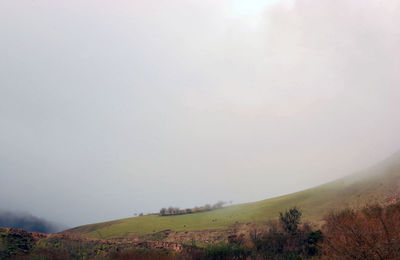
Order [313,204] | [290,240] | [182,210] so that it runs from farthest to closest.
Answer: [182,210], [313,204], [290,240]

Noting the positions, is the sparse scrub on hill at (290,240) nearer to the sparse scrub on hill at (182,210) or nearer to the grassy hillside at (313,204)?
the grassy hillside at (313,204)

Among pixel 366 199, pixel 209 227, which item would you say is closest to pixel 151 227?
pixel 209 227

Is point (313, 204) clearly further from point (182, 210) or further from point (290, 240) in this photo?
point (182, 210)

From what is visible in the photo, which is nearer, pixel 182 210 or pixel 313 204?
pixel 313 204

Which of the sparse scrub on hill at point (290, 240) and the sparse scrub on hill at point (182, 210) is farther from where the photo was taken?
the sparse scrub on hill at point (182, 210)

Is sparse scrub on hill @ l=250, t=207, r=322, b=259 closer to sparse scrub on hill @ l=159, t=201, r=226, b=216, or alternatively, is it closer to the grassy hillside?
the grassy hillside

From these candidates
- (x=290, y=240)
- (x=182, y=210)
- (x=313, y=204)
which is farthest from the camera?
(x=182, y=210)

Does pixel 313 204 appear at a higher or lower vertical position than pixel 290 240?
higher

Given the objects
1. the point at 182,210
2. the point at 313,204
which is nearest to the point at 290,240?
the point at 313,204

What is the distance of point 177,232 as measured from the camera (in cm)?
9338

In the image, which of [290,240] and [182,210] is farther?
[182,210]

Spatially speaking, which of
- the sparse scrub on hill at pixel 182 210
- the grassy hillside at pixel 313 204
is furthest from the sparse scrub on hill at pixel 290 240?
the sparse scrub on hill at pixel 182 210

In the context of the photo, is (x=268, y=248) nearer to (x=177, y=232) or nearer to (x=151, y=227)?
(x=177, y=232)

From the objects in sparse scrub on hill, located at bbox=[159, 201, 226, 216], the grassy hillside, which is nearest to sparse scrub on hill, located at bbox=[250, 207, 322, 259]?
the grassy hillside
